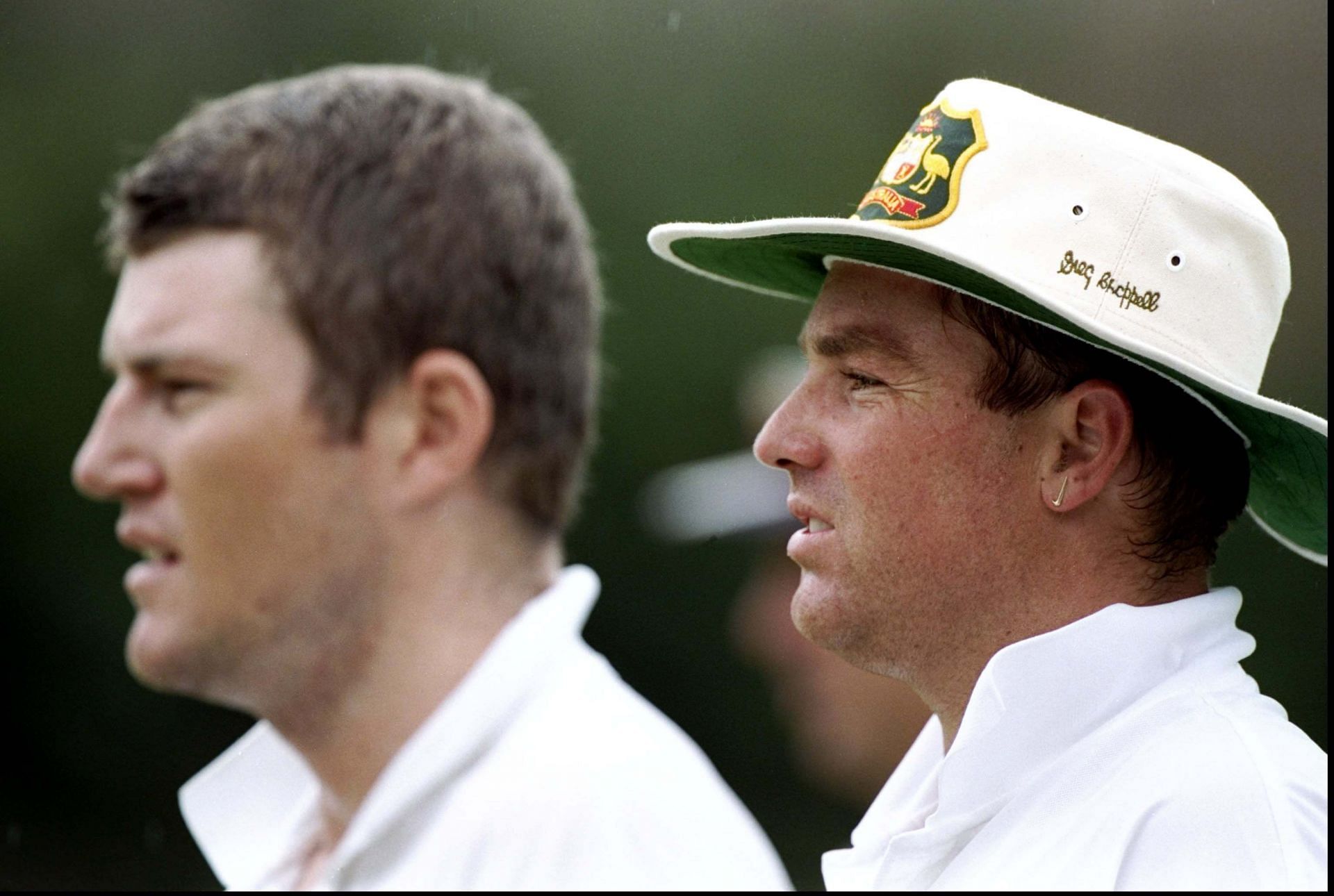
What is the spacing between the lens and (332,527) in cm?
176

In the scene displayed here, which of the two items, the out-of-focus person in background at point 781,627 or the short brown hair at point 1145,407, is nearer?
the short brown hair at point 1145,407

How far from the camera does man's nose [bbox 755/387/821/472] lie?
2324 millimetres

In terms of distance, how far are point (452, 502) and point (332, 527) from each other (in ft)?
0.46

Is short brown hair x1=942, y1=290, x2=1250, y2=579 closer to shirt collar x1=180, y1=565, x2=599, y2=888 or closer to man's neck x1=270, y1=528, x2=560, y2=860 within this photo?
shirt collar x1=180, y1=565, x2=599, y2=888

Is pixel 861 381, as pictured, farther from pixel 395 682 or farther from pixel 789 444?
pixel 395 682

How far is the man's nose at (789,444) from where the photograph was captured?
7.63ft

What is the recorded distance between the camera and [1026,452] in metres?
2.36

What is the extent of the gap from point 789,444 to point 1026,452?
0.36m

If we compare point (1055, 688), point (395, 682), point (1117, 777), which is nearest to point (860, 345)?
point (1055, 688)

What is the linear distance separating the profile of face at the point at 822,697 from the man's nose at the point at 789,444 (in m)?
1.26

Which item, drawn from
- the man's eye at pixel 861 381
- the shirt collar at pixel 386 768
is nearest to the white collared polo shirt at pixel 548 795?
the shirt collar at pixel 386 768

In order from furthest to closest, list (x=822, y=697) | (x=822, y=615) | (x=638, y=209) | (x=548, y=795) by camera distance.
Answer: (x=638, y=209) → (x=822, y=697) → (x=822, y=615) → (x=548, y=795)

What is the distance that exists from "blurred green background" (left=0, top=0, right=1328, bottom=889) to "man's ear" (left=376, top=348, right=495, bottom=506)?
3.97m

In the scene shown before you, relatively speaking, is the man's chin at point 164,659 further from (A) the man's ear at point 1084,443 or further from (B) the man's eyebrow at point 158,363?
(A) the man's ear at point 1084,443
